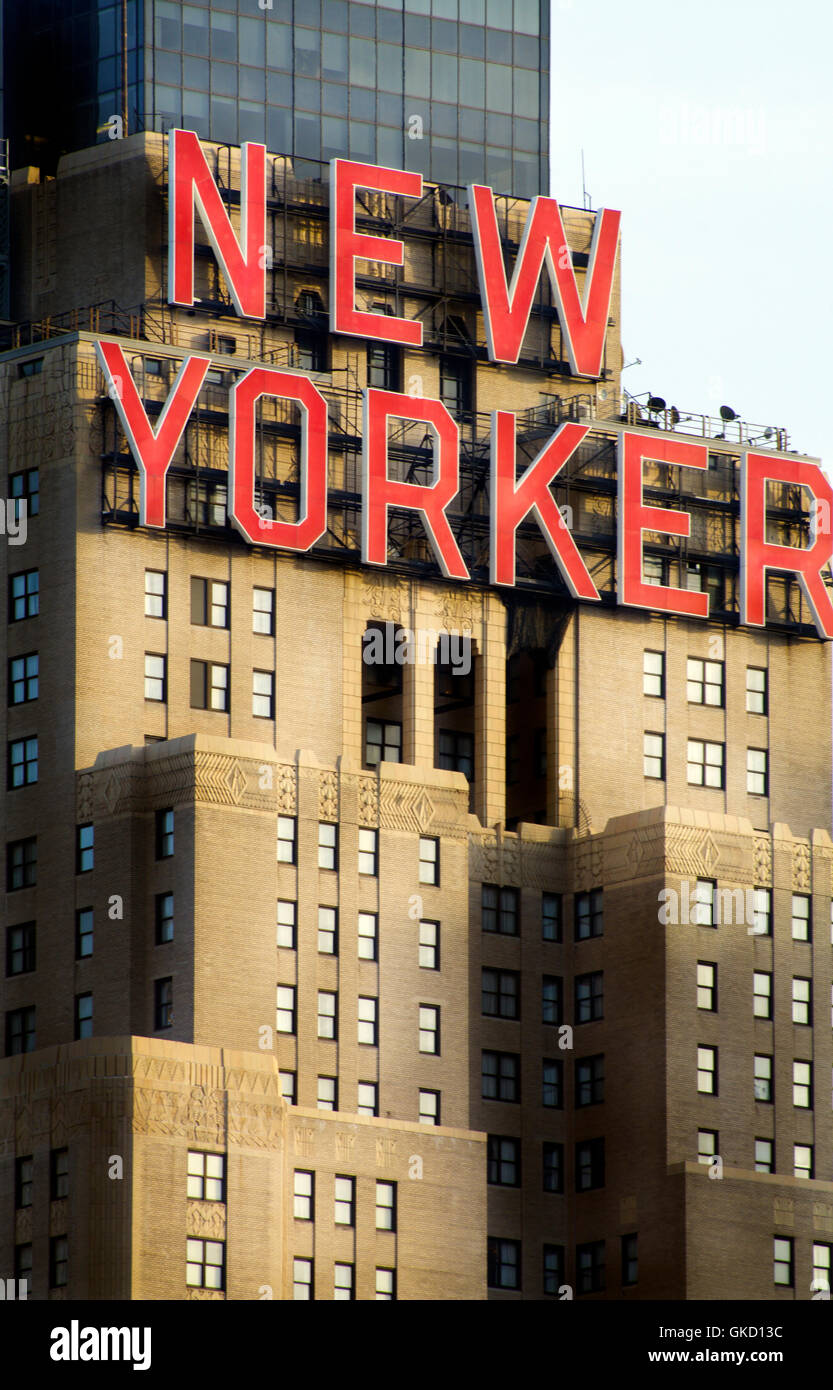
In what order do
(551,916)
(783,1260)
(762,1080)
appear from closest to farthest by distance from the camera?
(783,1260) < (762,1080) < (551,916)

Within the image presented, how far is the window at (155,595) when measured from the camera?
191250mm

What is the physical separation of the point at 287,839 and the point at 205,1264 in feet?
64.1

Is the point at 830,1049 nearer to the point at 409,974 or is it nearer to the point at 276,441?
the point at 409,974

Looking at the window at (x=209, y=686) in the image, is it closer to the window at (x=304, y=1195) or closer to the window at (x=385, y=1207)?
the window at (x=304, y=1195)

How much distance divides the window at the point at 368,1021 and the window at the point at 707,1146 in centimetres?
1394

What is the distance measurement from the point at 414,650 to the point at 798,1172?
27.0m

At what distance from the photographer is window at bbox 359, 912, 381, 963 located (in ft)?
626

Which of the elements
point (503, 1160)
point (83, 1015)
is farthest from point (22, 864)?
point (503, 1160)

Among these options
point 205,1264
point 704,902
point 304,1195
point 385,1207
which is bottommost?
point 205,1264

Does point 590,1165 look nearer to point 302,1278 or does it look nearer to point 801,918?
point 801,918

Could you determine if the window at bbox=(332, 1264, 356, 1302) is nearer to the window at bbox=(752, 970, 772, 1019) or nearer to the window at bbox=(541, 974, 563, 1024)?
the window at bbox=(541, 974, 563, 1024)

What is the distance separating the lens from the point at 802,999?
649ft

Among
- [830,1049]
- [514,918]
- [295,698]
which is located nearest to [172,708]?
[295,698]

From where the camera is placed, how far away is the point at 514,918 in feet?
650
